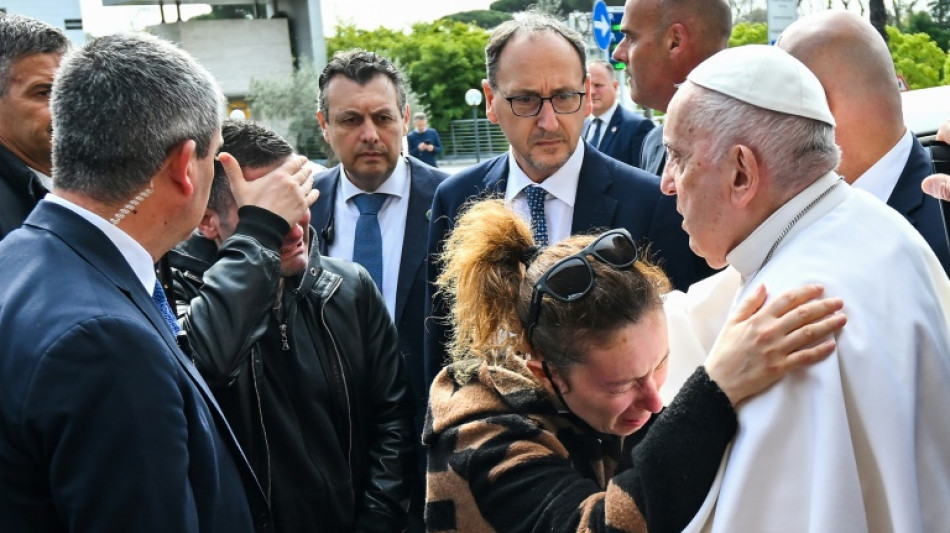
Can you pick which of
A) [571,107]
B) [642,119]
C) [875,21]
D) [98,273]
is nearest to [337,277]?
[571,107]

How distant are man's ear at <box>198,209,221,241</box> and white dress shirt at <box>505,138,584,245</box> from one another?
96cm

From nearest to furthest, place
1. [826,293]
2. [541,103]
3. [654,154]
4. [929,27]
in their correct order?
[826,293]
[541,103]
[654,154]
[929,27]

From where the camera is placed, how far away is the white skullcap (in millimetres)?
1915

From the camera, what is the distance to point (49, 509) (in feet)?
5.85

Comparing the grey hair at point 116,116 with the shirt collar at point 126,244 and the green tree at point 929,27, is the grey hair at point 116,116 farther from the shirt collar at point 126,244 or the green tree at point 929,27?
the green tree at point 929,27

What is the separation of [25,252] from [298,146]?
37.5 m

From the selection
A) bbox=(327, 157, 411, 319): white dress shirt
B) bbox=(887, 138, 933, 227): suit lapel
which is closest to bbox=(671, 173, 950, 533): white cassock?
bbox=(887, 138, 933, 227): suit lapel

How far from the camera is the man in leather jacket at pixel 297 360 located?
2613 millimetres

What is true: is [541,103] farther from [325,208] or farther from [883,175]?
[325,208]

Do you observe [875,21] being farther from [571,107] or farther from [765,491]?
[765,491]

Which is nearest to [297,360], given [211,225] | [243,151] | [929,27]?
[211,225]

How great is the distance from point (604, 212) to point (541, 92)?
492 mm

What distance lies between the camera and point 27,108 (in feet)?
10.4

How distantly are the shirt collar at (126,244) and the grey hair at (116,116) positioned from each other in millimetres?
37
